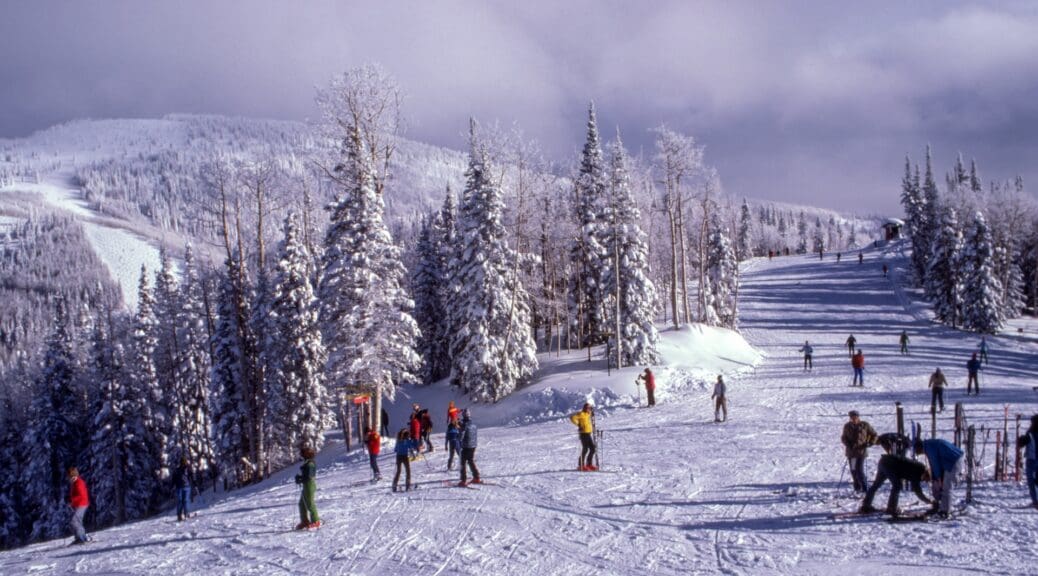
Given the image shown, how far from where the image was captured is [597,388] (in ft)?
101

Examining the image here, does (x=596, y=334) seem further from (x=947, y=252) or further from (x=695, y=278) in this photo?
(x=695, y=278)

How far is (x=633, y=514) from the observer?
1306 cm

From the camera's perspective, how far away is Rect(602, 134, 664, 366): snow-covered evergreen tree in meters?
36.7

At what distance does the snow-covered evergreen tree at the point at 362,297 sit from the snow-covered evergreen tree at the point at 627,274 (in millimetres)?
12941

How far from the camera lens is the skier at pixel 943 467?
1070 centimetres

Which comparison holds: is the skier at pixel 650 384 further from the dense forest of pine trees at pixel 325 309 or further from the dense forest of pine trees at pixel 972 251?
the dense forest of pine trees at pixel 972 251

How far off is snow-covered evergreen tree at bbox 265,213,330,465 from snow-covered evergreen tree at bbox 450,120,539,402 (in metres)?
7.91

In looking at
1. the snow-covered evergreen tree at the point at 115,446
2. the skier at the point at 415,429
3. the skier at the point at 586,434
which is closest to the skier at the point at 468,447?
the skier at the point at 586,434

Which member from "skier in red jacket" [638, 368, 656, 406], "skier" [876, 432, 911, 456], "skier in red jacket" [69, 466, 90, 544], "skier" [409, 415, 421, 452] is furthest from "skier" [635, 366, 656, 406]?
"skier in red jacket" [69, 466, 90, 544]

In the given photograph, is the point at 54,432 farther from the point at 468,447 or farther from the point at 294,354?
the point at 468,447

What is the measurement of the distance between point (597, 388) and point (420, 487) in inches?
597

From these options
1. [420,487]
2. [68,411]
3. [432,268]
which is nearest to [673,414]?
[420,487]

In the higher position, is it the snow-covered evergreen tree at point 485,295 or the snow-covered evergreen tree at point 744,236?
the snow-covered evergreen tree at point 744,236

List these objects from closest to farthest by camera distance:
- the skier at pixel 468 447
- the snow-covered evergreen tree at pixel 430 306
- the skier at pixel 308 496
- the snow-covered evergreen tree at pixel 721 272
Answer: the skier at pixel 308 496
the skier at pixel 468 447
the snow-covered evergreen tree at pixel 430 306
the snow-covered evergreen tree at pixel 721 272
